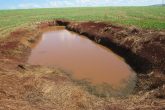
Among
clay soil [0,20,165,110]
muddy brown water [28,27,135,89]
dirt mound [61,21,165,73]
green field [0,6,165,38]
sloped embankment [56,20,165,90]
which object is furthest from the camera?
→ green field [0,6,165,38]

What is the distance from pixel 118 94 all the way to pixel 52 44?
1723 cm

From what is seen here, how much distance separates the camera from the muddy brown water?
18.0 meters

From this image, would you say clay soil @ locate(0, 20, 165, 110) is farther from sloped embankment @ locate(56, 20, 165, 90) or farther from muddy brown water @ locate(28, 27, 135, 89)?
muddy brown water @ locate(28, 27, 135, 89)

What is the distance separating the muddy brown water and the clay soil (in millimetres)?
900

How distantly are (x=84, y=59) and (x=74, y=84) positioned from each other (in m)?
7.30

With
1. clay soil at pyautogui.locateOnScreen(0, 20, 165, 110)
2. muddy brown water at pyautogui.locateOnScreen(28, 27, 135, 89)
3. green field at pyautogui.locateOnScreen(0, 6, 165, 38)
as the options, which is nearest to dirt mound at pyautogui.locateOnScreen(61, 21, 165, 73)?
clay soil at pyautogui.locateOnScreen(0, 20, 165, 110)

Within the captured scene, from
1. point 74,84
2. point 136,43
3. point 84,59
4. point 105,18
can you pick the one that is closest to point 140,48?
point 136,43

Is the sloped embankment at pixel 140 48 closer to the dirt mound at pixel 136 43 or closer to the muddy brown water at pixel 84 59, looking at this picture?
the dirt mound at pixel 136 43

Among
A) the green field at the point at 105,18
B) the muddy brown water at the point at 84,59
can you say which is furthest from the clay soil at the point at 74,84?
the green field at the point at 105,18

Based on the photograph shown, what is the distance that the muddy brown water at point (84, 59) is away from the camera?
18047 millimetres

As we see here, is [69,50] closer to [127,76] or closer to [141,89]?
[127,76]

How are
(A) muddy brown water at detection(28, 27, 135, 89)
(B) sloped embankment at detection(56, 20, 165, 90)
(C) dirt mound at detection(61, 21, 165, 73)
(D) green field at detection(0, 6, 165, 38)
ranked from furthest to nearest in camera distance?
(D) green field at detection(0, 6, 165, 38) → (C) dirt mound at detection(61, 21, 165, 73) → (A) muddy brown water at detection(28, 27, 135, 89) → (B) sloped embankment at detection(56, 20, 165, 90)

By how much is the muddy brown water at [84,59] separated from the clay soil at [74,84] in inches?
35.5

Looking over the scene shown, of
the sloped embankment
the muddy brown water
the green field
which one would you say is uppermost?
the green field
